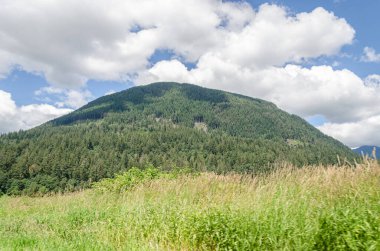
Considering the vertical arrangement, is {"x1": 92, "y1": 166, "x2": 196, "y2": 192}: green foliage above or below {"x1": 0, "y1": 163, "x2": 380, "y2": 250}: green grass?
above

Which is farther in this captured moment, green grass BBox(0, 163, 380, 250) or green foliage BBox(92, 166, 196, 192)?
green foliage BBox(92, 166, 196, 192)

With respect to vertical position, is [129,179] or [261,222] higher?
[129,179]

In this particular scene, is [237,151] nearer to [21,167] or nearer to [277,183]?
[21,167]

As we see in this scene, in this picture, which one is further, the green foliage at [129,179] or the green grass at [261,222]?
the green foliage at [129,179]

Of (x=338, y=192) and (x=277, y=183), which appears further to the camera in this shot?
(x=277, y=183)

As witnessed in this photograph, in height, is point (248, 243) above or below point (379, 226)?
below

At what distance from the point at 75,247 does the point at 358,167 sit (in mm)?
6214

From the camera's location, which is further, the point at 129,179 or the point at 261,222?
the point at 129,179

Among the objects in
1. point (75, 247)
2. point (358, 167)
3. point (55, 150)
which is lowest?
point (75, 247)

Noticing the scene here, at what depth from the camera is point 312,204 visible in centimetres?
661

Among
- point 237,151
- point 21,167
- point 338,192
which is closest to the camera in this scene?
point 338,192

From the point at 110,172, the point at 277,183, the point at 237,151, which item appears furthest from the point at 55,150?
the point at 277,183

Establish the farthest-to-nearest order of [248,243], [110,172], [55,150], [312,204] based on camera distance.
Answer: [55,150] → [110,172] → [312,204] → [248,243]

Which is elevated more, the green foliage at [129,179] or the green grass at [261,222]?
the green foliage at [129,179]
